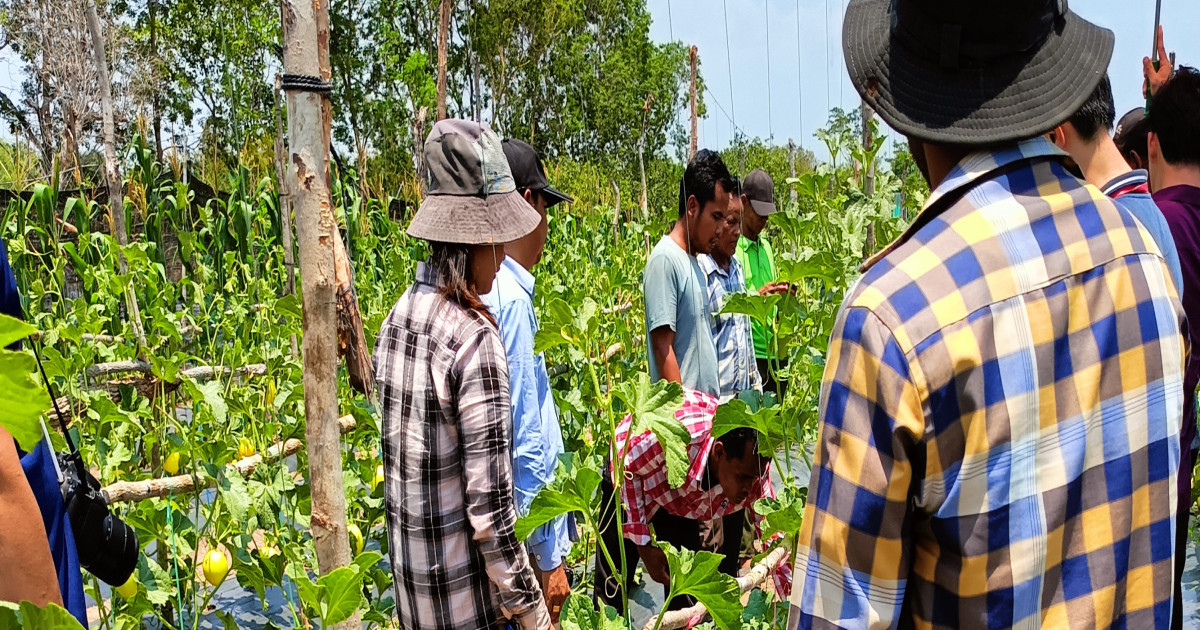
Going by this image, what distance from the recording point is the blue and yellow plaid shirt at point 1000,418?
86 cm

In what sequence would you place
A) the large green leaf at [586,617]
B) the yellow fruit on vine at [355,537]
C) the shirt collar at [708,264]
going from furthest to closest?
the shirt collar at [708,264] → the yellow fruit on vine at [355,537] → the large green leaf at [586,617]

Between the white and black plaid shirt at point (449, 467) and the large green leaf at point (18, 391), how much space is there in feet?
4.61

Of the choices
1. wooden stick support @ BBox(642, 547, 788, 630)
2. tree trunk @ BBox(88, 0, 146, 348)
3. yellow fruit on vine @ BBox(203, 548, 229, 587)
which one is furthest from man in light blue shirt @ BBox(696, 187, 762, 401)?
tree trunk @ BBox(88, 0, 146, 348)

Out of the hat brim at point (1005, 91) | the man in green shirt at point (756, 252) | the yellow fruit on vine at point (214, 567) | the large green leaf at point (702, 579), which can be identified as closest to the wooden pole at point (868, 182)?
the large green leaf at point (702, 579)

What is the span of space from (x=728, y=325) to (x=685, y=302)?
22 cm

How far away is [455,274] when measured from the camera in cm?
188

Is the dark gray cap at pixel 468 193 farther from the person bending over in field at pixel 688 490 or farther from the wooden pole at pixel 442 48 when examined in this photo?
the wooden pole at pixel 442 48

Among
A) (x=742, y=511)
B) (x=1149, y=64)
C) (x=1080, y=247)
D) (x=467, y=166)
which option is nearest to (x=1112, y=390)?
(x=1080, y=247)

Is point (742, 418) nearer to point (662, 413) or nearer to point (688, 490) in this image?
point (662, 413)

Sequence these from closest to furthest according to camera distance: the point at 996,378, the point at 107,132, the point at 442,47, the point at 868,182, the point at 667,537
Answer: the point at 996,378 → the point at 667,537 → the point at 868,182 → the point at 442,47 → the point at 107,132

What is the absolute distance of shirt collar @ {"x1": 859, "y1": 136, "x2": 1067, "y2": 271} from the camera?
3.03 feet

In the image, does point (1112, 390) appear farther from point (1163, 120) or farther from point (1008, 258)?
point (1163, 120)

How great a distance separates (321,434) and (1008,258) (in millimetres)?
1348

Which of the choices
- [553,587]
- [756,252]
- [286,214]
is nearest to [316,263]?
[553,587]
